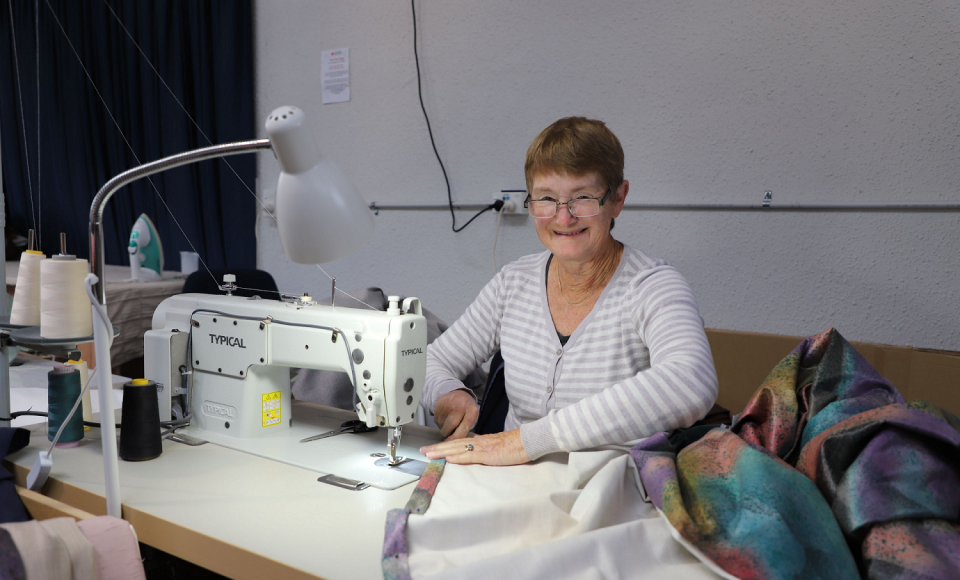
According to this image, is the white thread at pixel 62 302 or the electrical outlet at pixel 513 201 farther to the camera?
the electrical outlet at pixel 513 201

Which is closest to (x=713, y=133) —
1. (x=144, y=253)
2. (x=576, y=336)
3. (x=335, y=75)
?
(x=576, y=336)

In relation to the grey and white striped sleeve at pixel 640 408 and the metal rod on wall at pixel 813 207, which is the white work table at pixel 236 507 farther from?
the metal rod on wall at pixel 813 207

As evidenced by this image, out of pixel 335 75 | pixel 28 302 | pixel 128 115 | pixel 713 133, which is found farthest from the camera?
pixel 128 115

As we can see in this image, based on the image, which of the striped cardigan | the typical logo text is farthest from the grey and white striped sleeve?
the typical logo text

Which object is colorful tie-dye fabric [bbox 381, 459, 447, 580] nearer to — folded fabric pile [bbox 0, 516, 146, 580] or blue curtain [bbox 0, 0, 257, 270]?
folded fabric pile [bbox 0, 516, 146, 580]

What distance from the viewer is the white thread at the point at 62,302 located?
1.15 meters

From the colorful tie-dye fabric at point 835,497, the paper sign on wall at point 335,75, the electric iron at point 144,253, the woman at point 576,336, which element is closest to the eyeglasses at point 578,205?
the woman at point 576,336

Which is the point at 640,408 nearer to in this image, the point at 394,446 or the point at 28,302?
the point at 394,446

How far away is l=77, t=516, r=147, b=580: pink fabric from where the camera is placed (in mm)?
884

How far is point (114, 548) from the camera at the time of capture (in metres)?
0.90

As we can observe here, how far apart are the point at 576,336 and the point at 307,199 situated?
77 centimetres

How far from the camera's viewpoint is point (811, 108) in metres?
2.06

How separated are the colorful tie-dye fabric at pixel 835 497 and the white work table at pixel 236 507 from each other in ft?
1.39

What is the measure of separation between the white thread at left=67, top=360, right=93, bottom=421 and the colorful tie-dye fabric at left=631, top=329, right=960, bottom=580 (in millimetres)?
1090
